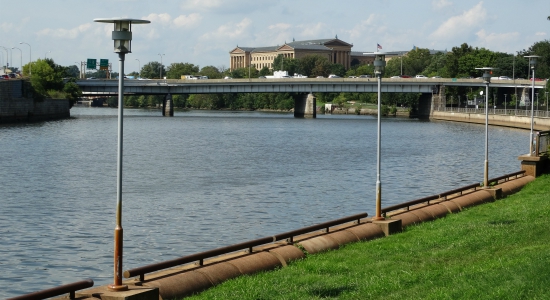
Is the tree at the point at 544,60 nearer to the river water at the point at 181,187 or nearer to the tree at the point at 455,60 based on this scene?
the tree at the point at 455,60

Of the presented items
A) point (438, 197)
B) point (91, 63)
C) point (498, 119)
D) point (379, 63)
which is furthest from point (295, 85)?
point (379, 63)

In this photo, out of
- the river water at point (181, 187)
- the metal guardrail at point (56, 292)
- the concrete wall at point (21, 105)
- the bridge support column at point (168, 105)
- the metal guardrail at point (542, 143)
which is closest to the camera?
the metal guardrail at point (56, 292)

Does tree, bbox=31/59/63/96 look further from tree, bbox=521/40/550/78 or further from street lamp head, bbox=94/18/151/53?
street lamp head, bbox=94/18/151/53

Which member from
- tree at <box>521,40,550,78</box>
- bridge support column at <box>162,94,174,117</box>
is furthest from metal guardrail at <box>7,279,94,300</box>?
bridge support column at <box>162,94,174,117</box>

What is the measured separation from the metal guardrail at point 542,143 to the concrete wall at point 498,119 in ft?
211

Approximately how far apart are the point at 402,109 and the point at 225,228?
6461 inches

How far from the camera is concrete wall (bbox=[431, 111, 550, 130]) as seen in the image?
11244 cm

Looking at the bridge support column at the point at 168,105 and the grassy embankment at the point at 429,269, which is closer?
the grassy embankment at the point at 429,269

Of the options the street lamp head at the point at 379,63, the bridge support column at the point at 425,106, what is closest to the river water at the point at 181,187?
the street lamp head at the point at 379,63

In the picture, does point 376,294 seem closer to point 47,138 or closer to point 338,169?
point 338,169

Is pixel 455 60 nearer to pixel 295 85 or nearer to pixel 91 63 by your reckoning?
pixel 295 85

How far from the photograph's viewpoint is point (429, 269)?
698 inches

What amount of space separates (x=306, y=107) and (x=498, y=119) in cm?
4947

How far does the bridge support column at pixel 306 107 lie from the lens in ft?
560
